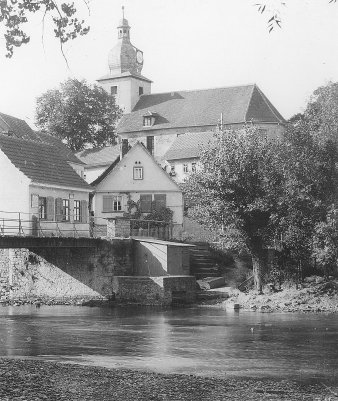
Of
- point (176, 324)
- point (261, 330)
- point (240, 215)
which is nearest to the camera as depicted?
point (261, 330)

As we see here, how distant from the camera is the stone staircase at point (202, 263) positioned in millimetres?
44669

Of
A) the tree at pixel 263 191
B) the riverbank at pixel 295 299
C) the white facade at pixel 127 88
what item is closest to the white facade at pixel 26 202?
the tree at pixel 263 191

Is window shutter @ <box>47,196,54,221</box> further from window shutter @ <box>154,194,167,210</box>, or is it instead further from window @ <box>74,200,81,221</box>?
window shutter @ <box>154,194,167,210</box>

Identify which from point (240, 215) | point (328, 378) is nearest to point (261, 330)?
point (328, 378)

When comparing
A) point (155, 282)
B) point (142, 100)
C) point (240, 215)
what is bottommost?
point (155, 282)

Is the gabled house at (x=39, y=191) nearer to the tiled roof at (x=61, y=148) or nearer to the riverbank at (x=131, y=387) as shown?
the tiled roof at (x=61, y=148)

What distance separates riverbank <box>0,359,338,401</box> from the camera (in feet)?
44.9

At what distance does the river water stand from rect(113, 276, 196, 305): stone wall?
3414mm

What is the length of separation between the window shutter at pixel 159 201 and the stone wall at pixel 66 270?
18432mm

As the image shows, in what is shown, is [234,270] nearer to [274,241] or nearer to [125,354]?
[274,241]

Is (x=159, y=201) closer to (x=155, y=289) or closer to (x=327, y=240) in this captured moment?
(x=155, y=289)

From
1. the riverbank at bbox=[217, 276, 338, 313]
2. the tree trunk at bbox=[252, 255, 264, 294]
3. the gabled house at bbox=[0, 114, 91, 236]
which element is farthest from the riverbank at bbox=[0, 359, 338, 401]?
the gabled house at bbox=[0, 114, 91, 236]

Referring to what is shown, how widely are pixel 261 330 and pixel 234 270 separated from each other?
18.6 metres

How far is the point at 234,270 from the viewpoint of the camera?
148 ft
